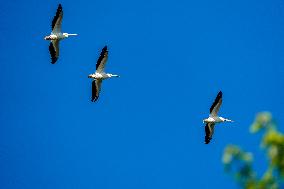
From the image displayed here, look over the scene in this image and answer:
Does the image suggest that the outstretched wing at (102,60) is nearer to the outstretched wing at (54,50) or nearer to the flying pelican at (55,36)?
the flying pelican at (55,36)

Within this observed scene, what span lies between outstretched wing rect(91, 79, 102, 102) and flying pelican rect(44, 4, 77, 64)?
12.9 ft

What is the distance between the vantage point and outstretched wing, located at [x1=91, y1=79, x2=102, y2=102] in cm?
4264

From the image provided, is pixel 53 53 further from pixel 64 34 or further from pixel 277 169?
pixel 277 169

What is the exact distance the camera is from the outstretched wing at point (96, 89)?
42.6m

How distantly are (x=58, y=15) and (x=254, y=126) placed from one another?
1334 inches

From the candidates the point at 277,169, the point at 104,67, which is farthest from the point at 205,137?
the point at 277,169

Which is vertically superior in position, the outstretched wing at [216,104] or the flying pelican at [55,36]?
the flying pelican at [55,36]

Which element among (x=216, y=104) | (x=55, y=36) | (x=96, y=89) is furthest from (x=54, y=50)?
(x=216, y=104)

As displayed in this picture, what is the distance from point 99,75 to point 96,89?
4.00 feet

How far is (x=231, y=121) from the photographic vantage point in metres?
40.9

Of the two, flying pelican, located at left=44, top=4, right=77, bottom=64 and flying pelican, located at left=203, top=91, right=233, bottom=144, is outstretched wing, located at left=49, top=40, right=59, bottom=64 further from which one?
flying pelican, located at left=203, top=91, right=233, bottom=144

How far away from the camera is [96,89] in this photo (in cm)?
4303

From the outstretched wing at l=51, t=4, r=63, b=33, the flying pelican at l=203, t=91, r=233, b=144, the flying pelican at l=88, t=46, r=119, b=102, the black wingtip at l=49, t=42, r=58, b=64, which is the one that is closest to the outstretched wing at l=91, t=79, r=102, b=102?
the flying pelican at l=88, t=46, r=119, b=102

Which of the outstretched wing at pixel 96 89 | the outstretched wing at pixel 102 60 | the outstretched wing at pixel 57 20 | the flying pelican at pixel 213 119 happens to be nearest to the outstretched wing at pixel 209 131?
the flying pelican at pixel 213 119
